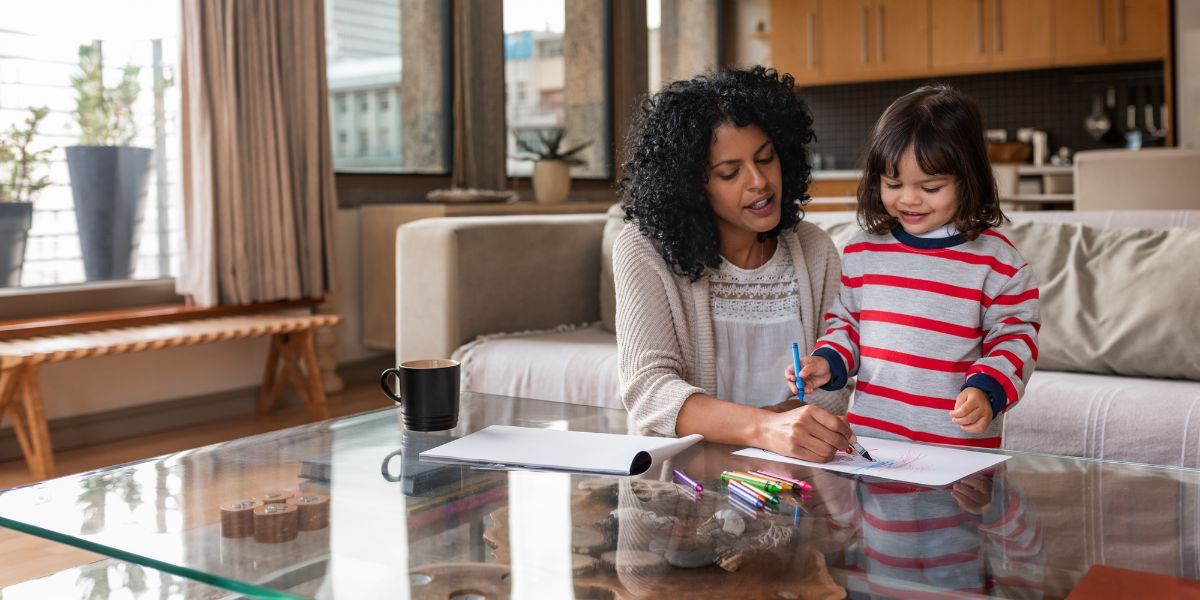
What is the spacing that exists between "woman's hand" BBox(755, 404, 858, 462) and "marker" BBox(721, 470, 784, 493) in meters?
0.08

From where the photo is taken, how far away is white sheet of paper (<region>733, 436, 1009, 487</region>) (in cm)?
103

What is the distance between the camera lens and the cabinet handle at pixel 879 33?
244 inches

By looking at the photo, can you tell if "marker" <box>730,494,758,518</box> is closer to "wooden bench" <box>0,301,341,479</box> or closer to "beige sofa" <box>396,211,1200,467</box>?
"beige sofa" <box>396,211,1200,467</box>

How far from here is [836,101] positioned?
6.68 meters

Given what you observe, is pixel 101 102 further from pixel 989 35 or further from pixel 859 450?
pixel 989 35

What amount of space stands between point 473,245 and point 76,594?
3.84ft

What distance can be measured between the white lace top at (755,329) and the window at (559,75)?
3427mm

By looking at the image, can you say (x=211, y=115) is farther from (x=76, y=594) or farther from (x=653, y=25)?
(x=653, y=25)

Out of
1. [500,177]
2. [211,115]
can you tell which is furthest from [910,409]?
[500,177]

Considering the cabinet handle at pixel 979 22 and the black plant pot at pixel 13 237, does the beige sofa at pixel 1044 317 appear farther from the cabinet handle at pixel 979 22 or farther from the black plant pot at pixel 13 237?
the cabinet handle at pixel 979 22

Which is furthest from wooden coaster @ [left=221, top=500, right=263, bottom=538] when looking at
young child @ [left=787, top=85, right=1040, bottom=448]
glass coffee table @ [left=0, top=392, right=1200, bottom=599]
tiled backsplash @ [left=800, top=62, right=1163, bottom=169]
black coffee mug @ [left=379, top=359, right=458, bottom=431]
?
tiled backsplash @ [left=800, top=62, right=1163, bottom=169]

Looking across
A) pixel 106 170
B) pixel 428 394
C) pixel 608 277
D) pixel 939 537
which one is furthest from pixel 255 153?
pixel 939 537

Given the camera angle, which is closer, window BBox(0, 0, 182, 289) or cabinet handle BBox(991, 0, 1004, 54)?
window BBox(0, 0, 182, 289)

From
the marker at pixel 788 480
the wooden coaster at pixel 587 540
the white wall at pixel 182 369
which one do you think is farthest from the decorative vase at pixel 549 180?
the wooden coaster at pixel 587 540
